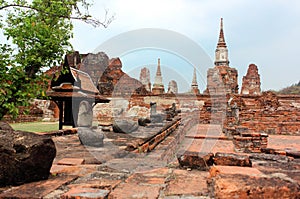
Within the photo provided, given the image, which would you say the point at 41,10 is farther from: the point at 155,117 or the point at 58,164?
the point at 155,117

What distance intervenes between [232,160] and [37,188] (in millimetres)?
1921

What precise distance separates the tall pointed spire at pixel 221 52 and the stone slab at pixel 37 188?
25674 millimetres

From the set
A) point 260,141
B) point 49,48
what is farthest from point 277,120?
point 49,48

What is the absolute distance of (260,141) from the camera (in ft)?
21.1

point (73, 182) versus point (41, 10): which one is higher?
point (41, 10)

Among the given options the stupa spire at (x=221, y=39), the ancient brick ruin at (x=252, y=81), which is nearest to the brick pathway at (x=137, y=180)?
the stupa spire at (x=221, y=39)

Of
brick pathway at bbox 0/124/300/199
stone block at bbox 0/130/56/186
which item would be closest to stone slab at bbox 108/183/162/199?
brick pathway at bbox 0/124/300/199

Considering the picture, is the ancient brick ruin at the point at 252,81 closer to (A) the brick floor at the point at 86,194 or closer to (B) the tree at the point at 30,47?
(B) the tree at the point at 30,47

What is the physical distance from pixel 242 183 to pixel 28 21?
381cm

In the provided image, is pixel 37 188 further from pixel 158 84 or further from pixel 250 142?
pixel 158 84

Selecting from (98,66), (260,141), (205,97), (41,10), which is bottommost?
(260,141)

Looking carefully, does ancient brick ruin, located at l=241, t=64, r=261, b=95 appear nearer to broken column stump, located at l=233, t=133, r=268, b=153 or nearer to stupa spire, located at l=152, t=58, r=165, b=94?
stupa spire, located at l=152, t=58, r=165, b=94

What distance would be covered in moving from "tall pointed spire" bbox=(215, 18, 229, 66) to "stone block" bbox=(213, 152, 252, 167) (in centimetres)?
2483

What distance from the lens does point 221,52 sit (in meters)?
26.8
